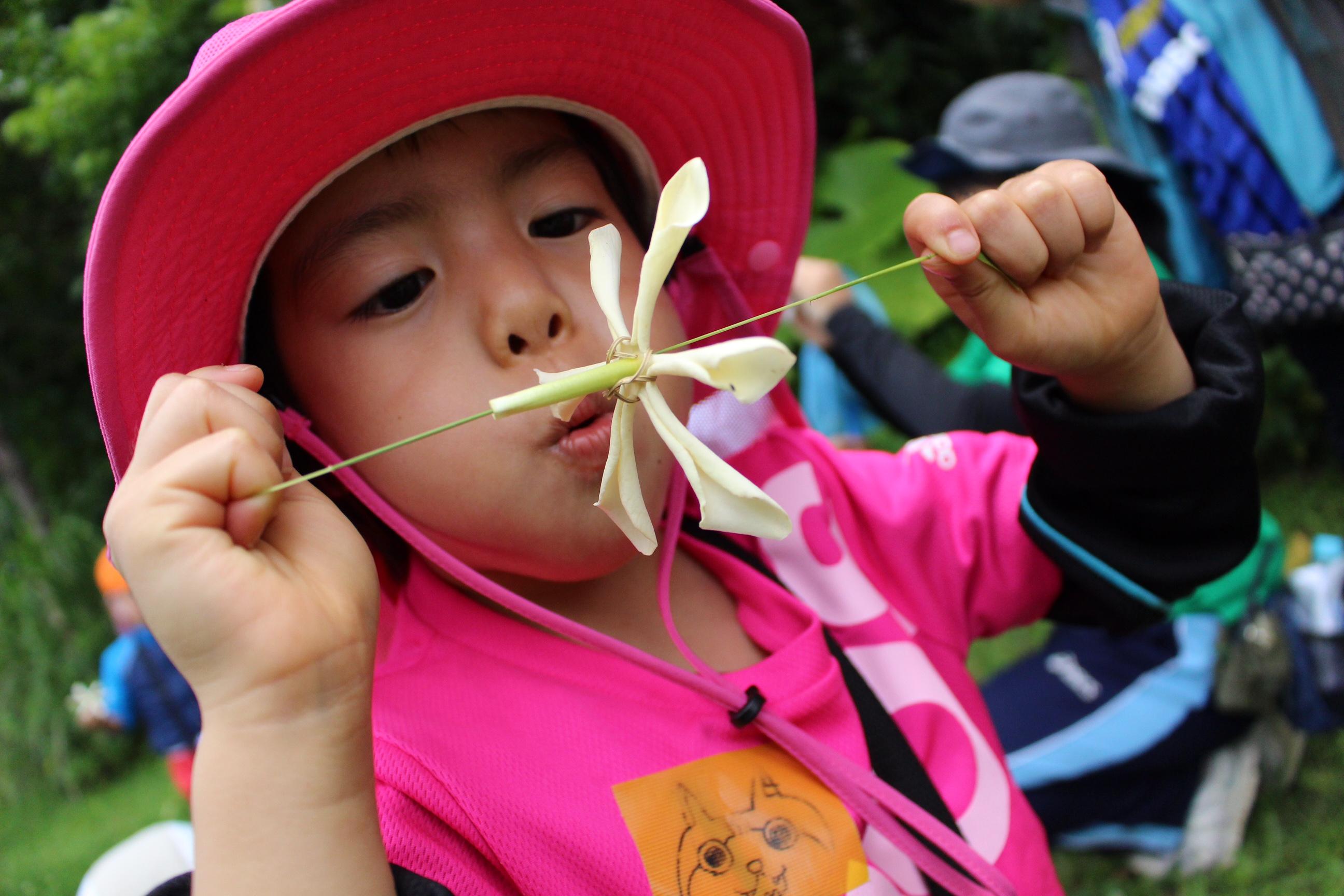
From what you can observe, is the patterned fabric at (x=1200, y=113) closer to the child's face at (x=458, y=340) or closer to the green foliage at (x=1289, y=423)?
the green foliage at (x=1289, y=423)

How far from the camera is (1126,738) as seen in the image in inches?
107

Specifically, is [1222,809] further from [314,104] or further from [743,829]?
[314,104]

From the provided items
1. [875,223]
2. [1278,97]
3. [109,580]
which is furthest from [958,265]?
[109,580]

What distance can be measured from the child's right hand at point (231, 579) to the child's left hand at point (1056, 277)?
69 centimetres

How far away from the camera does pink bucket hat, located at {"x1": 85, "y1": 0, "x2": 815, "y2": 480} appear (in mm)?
985

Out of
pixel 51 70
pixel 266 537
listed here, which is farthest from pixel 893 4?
pixel 266 537

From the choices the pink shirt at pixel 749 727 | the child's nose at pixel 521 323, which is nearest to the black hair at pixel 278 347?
the pink shirt at pixel 749 727

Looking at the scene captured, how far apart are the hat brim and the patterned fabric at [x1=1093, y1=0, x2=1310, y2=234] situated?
0.50 ft

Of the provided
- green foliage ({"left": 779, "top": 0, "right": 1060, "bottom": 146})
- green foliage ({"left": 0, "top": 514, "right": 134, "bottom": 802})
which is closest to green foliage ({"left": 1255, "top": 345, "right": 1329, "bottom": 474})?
green foliage ({"left": 779, "top": 0, "right": 1060, "bottom": 146})

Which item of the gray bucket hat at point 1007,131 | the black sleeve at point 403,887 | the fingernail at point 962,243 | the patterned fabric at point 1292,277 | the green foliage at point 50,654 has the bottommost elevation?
the green foliage at point 50,654

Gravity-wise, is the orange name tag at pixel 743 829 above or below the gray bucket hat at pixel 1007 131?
above

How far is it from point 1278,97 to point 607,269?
7.14 ft

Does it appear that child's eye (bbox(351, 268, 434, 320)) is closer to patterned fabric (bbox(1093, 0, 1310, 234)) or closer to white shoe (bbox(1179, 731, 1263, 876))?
patterned fabric (bbox(1093, 0, 1310, 234))

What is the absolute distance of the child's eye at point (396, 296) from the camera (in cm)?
→ 115
